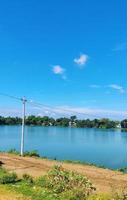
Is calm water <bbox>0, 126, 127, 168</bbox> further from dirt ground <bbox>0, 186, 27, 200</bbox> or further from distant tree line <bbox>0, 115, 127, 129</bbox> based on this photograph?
distant tree line <bbox>0, 115, 127, 129</bbox>

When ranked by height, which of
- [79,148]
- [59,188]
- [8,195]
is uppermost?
[79,148]

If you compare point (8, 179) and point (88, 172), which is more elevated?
point (8, 179)

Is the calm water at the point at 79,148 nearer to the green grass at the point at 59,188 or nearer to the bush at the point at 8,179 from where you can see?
the bush at the point at 8,179

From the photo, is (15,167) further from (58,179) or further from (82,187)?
(82,187)

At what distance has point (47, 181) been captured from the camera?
1638 centimetres

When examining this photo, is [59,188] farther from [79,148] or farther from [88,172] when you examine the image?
[79,148]

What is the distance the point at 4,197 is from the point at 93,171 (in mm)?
10704

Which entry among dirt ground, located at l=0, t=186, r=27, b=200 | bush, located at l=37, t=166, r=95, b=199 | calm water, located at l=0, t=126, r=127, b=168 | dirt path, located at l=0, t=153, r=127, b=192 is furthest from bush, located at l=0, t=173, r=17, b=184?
calm water, located at l=0, t=126, r=127, b=168

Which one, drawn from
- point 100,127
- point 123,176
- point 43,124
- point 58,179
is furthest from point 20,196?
point 43,124

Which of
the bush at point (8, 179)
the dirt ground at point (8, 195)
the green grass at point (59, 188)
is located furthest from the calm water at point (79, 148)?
the dirt ground at point (8, 195)

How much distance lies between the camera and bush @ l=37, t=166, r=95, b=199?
14.1 metres

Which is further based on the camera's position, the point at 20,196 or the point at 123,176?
the point at 123,176

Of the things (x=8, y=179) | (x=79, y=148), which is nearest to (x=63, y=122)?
(x=79, y=148)

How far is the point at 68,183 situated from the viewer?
49.2 ft
